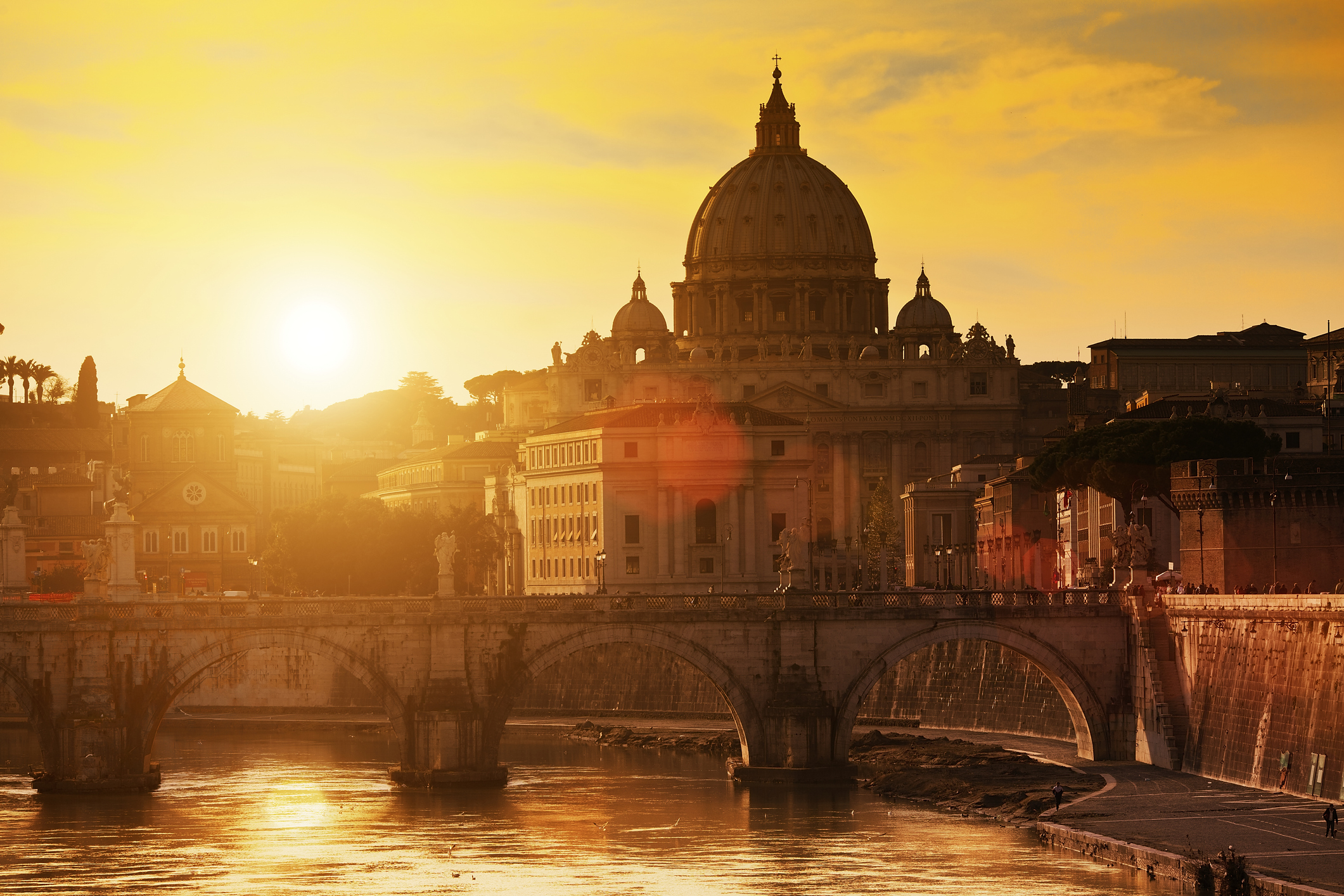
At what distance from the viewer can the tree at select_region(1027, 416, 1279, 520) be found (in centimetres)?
8681

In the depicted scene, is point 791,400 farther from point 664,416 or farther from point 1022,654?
point 1022,654

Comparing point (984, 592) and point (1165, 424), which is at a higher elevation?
point (1165, 424)

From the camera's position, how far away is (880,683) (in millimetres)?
94125

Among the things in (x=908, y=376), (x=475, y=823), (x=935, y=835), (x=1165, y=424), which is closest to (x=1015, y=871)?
(x=935, y=835)

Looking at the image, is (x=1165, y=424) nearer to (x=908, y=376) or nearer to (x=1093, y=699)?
(x=1093, y=699)

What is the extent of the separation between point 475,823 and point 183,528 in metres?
94.7

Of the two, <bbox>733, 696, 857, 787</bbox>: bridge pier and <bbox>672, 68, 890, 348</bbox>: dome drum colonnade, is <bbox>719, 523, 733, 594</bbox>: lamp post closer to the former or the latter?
<bbox>733, 696, 857, 787</bbox>: bridge pier

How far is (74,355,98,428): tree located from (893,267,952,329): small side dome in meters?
61.7

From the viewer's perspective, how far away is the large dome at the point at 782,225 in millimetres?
194875

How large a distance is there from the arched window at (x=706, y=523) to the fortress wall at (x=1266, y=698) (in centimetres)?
6230

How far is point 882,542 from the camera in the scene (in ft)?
474

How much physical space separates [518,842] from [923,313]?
133 meters

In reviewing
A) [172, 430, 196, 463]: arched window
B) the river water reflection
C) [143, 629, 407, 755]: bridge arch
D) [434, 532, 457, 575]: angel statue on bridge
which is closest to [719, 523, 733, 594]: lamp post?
the river water reflection

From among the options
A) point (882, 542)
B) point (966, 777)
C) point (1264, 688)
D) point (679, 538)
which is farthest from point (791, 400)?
point (1264, 688)
